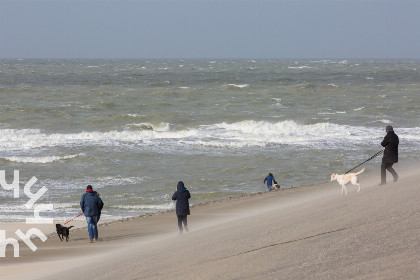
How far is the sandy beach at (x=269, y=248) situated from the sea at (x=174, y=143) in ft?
12.6

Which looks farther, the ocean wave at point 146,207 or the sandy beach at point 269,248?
the ocean wave at point 146,207

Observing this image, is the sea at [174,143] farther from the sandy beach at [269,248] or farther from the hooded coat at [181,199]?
the hooded coat at [181,199]

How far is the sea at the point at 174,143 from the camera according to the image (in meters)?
19.6

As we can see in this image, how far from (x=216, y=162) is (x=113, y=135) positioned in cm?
1027

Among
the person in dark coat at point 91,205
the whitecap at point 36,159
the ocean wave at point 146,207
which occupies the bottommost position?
the ocean wave at point 146,207

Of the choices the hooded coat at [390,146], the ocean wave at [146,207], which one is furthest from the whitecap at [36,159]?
the hooded coat at [390,146]

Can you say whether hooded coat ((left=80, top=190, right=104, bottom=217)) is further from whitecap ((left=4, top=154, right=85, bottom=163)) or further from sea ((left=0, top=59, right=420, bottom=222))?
whitecap ((left=4, top=154, right=85, bottom=163))

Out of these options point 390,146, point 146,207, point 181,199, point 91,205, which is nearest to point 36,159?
point 146,207

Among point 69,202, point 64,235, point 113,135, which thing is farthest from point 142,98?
point 64,235

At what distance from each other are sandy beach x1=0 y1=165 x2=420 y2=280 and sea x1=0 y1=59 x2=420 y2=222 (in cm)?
384

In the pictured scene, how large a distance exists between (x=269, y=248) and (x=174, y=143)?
21983 mm

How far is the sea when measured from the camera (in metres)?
19.6

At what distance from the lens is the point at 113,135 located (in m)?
33.5

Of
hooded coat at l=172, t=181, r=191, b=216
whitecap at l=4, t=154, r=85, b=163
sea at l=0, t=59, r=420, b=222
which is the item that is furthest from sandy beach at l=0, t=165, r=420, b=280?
whitecap at l=4, t=154, r=85, b=163
